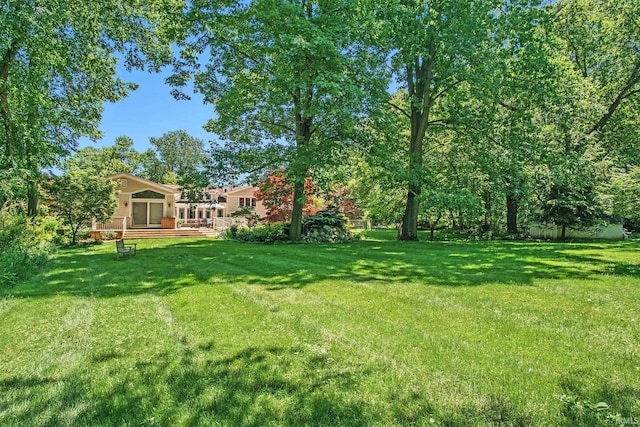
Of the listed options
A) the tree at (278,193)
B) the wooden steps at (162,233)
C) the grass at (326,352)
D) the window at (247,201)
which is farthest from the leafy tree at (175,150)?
the grass at (326,352)

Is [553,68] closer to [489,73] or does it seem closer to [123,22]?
[489,73]

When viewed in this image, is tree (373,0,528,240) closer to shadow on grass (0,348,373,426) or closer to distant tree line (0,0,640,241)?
distant tree line (0,0,640,241)

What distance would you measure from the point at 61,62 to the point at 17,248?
17.5 feet

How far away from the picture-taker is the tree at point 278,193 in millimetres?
16688

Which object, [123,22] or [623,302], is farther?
[123,22]

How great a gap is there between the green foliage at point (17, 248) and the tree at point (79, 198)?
5143 mm

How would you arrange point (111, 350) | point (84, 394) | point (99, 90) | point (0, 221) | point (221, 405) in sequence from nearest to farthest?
point (221, 405) → point (84, 394) → point (111, 350) → point (0, 221) → point (99, 90)

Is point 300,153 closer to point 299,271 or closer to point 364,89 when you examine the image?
point 364,89

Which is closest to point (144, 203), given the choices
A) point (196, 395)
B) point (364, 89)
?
point (364, 89)

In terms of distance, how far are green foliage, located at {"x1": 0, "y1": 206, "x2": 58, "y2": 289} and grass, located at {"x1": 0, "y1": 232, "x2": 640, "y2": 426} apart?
1053 millimetres

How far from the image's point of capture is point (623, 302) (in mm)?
4898

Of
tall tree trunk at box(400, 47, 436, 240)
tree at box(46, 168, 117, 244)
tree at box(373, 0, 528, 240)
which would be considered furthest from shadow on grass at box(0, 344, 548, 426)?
tree at box(46, 168, 117, 244)

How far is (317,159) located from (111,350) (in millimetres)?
10107

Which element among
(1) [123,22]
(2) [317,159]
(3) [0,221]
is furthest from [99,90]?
(2) [317,159]
